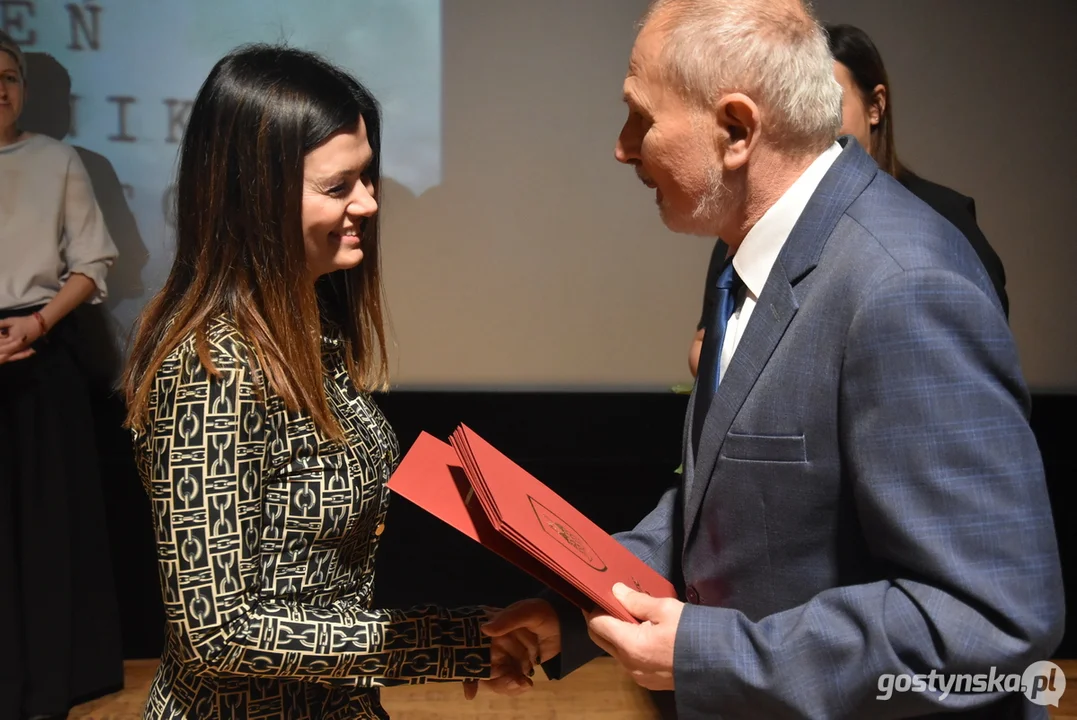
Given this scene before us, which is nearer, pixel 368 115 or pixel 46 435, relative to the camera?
pixel 368 115

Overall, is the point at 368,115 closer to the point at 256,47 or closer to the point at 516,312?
the point at 256,47

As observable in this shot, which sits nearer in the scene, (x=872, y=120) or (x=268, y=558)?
(x=268, y=558)

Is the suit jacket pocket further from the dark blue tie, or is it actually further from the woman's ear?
the woman's ear

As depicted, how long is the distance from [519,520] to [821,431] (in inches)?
14.6

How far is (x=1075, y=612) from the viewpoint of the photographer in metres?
4.03

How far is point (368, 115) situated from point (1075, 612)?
365 centimetres

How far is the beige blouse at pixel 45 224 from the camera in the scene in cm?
352

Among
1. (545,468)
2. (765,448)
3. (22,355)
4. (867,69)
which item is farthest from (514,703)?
(765,448)

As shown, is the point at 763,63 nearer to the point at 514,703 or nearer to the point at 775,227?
the point at 775,227

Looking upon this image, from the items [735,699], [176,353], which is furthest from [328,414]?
[735,699]

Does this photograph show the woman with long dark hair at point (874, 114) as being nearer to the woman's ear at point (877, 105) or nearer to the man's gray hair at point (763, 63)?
the woman's ear at point (877, 105)

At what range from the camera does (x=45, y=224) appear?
357 centimetres

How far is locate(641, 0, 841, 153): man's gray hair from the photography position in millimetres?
1267

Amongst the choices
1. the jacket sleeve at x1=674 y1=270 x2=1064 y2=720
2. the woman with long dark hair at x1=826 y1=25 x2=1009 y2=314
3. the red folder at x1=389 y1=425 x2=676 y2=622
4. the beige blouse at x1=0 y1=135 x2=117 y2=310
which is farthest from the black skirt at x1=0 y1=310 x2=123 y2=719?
the jacket sleeve at x1=674 y1=270 x2=1064 y2=720
